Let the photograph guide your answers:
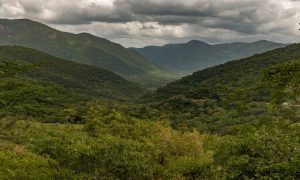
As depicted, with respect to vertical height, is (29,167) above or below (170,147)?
above

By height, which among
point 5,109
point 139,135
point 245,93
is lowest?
point 139,135

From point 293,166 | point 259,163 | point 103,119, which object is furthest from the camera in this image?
point 103,119

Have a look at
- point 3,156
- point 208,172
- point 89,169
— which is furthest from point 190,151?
point 3,156

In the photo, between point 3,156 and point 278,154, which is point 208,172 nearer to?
point 278,154

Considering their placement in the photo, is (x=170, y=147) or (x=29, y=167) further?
(x=170, y=147)

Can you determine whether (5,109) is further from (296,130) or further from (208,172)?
(296,130)

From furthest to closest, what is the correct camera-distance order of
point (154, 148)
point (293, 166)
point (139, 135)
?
point (139, 135), point (154, 148), point (293, 166)

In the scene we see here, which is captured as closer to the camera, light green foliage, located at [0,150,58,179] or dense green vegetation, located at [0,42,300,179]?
dense green vegetation, located at [0,42,300,179]

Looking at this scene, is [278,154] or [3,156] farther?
[3,156]

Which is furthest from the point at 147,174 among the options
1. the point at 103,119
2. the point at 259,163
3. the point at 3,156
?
the point at 103,119

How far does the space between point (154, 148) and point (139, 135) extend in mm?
24385

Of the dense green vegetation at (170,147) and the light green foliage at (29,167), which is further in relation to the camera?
the light green foliage at (29,167)

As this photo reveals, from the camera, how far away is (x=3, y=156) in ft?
205

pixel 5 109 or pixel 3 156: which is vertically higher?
pixel 5 109
